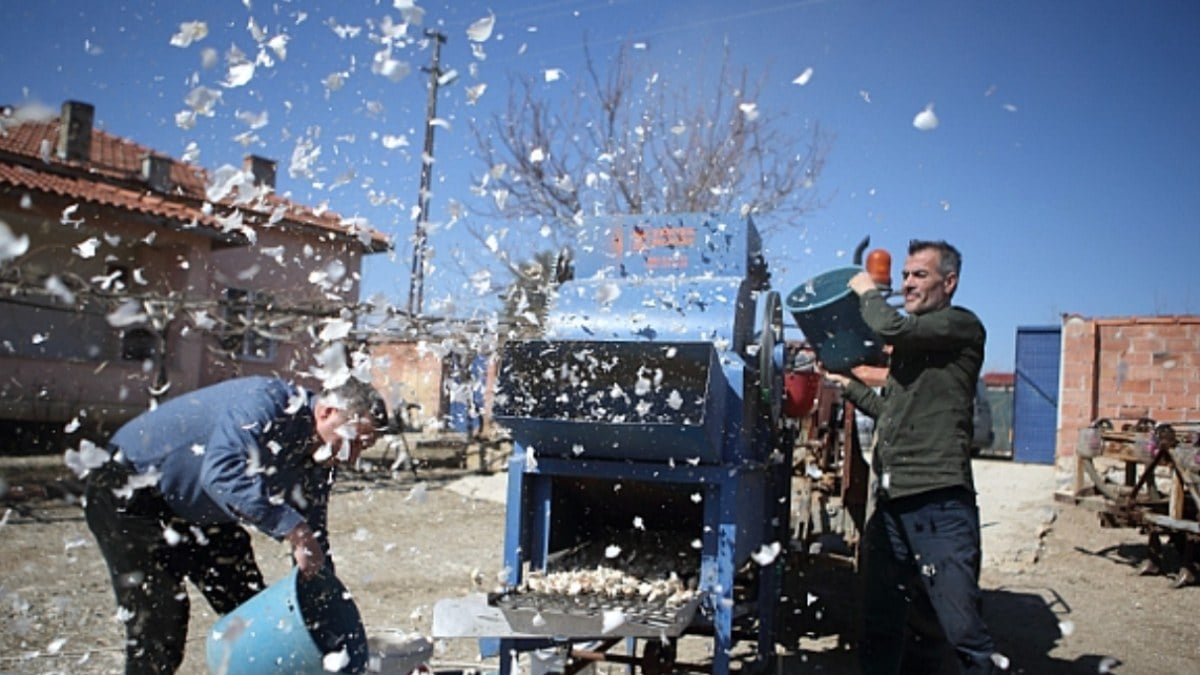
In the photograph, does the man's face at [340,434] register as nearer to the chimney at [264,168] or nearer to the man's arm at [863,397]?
the man's arm at [863,397]

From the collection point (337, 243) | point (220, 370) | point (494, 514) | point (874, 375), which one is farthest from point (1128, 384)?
point (220, 370)

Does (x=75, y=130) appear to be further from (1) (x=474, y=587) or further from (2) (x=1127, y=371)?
(2) (x=1127, y=371)

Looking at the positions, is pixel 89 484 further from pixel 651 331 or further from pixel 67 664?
pixel 651 331

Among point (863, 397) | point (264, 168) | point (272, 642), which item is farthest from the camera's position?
point (264, 168)

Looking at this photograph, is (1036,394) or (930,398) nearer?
(930,398)

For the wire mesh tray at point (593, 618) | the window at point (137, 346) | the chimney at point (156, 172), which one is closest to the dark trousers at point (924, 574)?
the wire mesh tray at point (593, 618)

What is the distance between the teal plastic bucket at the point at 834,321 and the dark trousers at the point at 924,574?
0.78 meters

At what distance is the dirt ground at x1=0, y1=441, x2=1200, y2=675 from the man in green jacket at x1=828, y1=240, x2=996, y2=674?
4.64ft

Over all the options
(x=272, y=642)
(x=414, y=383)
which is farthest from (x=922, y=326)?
(x=414, y=383)

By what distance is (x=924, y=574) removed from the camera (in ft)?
12.0

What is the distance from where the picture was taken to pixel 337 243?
16812 mm

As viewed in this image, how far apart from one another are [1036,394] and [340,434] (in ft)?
53.3

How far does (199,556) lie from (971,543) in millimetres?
2968

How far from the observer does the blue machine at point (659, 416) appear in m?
3.42
